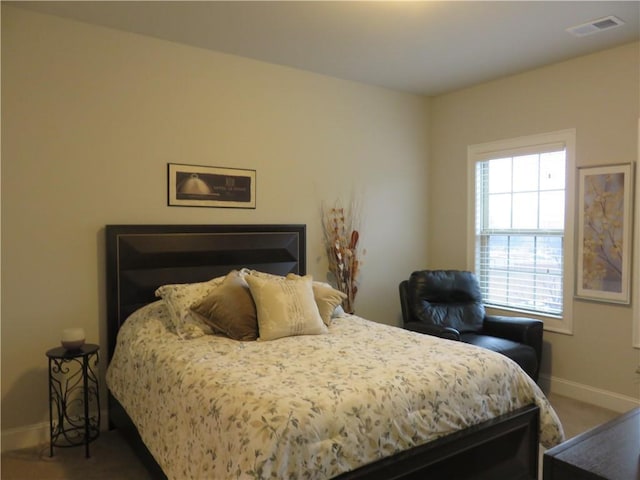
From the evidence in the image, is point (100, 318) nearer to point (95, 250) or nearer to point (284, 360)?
point (95, 250)

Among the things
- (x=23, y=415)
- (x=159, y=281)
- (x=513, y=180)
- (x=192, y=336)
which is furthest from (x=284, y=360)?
(x=513, y=180)

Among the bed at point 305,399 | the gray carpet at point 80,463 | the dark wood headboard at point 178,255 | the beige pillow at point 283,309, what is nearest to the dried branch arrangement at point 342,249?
the dark wood headboard at point 178,255

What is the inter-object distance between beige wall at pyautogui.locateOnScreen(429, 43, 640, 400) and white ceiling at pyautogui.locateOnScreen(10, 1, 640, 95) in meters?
0.18

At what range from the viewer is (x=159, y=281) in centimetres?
334

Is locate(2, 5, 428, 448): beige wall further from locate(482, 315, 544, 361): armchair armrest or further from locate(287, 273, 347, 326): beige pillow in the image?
locate(482, 315, 544, 361): armchair armrest

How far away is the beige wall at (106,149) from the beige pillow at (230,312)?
875 millimetres

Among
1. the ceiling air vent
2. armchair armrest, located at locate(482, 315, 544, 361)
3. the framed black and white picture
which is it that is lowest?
armchair armrest, located at locate(482, 315, 544, 361)

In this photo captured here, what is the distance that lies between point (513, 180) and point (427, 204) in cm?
97

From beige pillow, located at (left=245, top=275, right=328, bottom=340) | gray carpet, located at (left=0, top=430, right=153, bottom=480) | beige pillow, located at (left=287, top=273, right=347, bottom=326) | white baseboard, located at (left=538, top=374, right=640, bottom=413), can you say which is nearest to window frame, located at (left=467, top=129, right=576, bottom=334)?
white baseboard, located at (left=538, top=374, right=640, bottom=413)

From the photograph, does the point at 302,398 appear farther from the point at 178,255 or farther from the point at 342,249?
the point at 342,249

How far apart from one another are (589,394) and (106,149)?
13.5 feet

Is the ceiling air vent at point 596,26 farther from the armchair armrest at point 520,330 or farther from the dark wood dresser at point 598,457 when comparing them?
the dark wood dresser at point 598,457

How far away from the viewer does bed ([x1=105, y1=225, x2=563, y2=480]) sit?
178cm

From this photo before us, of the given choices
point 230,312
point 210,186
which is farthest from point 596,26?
point 230,312
